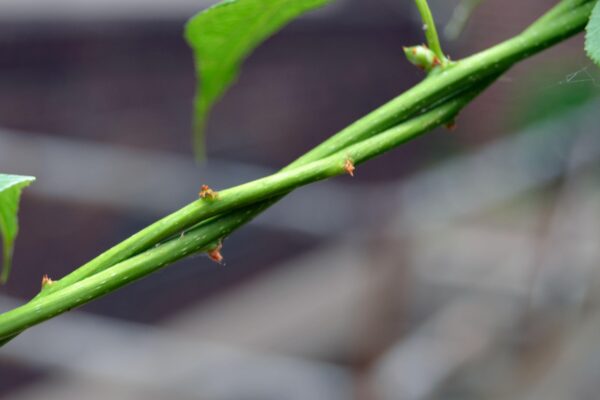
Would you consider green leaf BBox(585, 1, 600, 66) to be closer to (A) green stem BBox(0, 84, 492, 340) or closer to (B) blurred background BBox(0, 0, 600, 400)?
(A) green stem BBox(0, 84, 492, 340)

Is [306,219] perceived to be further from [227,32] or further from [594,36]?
[594,36]

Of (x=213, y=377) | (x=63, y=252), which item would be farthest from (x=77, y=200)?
(x=213, y=377)

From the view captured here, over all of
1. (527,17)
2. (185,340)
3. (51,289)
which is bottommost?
(51,289)

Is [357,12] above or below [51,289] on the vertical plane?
above

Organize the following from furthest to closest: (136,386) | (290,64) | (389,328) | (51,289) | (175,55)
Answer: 1. (290,64)
2. (175,55)
3. (136,386)
4. (389,328)
5. (51,289)

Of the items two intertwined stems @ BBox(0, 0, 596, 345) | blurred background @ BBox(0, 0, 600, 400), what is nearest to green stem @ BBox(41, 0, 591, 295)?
two intertwined stems @ BBox(0, 0, 596, 345)

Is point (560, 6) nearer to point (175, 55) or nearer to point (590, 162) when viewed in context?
point (590, 162)
